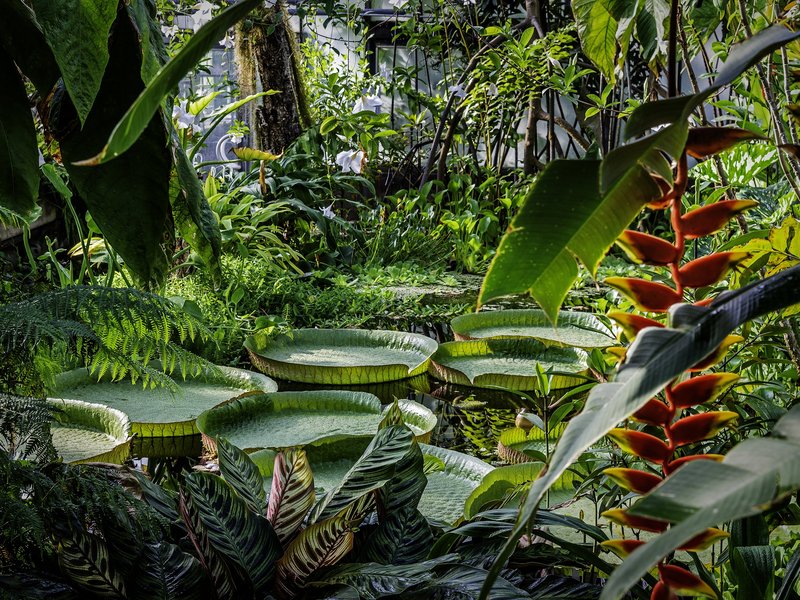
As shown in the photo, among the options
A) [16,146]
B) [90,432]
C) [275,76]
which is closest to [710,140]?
[16,146]

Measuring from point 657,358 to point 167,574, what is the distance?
0.77m

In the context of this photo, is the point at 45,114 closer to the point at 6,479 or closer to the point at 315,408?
the point at 6,479

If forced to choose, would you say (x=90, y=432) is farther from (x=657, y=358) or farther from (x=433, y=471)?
(x=657, y=358)

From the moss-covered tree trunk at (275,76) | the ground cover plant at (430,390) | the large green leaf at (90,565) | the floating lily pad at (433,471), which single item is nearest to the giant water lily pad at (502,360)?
the ground cover plant at (430,390)

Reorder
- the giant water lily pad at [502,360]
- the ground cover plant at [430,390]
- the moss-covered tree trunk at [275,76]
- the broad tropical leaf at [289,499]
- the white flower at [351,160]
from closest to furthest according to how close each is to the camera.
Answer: the ground cover plant at [430,390] → the broad tropical leaf at [289,499] → the giant water lily pad at [502,360] → the white flower at [351,160] → the moss-covered tree trunk at [275,76]

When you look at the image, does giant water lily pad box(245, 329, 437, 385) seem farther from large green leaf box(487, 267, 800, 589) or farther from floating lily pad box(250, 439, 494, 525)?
large green leaf box(487, 267, 800, 589)

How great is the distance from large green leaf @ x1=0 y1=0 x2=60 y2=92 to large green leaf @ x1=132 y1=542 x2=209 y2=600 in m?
0.59

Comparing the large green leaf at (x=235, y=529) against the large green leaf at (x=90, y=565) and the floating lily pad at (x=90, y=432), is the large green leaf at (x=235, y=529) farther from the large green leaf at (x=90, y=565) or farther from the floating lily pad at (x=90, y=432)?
the floating lily pad at (x=90, y=432)

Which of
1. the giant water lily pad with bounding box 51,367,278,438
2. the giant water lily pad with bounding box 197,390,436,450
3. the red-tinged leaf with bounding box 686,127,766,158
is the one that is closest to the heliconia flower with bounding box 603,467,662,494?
the red-tinged leaf with bounding box 686,127,766,158

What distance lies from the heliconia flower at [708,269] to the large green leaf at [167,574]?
0.70 m

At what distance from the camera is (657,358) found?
406mm

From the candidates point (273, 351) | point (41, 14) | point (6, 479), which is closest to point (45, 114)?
point (41, 14)

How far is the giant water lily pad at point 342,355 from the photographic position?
2803 mm

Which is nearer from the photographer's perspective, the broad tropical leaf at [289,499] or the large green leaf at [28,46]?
the large green leaf at [28,46]
